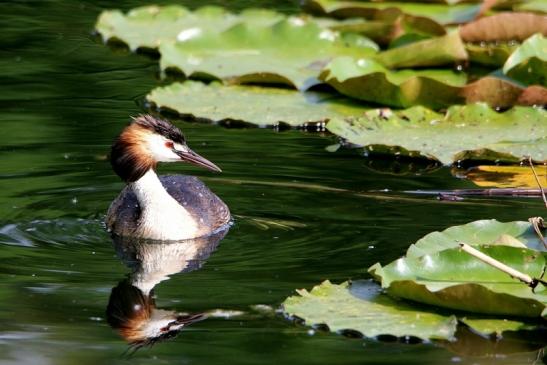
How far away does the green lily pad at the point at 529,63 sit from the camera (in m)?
9.74

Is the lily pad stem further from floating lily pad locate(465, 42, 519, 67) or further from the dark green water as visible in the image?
floating lily pad locate(465, 42, 519, 67)

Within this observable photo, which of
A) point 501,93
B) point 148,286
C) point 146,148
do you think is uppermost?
point 501,93

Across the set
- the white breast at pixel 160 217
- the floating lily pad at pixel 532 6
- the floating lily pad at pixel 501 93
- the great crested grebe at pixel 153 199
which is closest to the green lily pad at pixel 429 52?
the floating lily pad at pixel 501 93

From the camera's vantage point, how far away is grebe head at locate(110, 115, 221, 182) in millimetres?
7809

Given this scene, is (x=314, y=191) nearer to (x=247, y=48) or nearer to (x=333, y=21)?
(x=247, y=48)

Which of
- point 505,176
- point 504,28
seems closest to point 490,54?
point 504,28

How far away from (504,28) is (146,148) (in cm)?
426

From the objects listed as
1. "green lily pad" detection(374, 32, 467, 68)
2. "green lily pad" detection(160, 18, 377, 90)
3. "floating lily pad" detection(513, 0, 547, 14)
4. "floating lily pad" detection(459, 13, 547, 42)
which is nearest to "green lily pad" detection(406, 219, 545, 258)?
"green lily pad" detection(374, 32, 467, 68)

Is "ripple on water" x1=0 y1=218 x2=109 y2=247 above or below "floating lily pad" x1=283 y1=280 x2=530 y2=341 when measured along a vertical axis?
above

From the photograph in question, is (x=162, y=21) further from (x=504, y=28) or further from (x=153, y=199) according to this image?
(x=153, y=199)

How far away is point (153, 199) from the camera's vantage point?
25.8 ft

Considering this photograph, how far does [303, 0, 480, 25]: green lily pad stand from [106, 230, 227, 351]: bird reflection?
15.6ft

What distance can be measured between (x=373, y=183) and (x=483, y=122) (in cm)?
123

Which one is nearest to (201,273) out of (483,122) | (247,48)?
(483,122)
